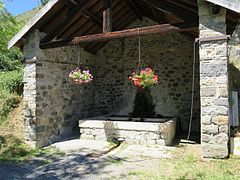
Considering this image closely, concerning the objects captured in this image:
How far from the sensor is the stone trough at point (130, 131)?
5.37 meters

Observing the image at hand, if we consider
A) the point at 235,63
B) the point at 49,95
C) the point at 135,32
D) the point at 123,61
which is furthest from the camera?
the point at 235,63

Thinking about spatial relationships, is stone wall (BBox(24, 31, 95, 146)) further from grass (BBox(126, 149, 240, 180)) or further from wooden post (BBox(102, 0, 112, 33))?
grass (BBox(126, 149, 240, 180))

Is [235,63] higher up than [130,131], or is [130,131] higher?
[235,63]

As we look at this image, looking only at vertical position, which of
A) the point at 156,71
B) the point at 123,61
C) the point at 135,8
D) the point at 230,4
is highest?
the point at 135,8

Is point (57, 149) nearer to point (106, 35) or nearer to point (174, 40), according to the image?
point (106, 35)

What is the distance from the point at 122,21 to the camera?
7281 mm

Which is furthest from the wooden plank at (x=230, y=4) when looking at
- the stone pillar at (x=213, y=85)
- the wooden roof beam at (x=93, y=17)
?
the wooden roof beam at (x=93, y=17)

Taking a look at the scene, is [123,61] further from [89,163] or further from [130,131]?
[89,163]

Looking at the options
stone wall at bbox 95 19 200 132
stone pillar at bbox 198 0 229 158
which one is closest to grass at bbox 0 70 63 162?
stone wall at bbox 95 19 200 132

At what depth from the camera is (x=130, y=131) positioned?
18.5ft

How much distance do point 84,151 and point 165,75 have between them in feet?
12.9

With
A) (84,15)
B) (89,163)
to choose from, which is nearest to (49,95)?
Answer: (84,15)

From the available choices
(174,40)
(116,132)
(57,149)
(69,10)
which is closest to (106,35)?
(69,10)

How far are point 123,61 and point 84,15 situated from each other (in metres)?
2.79
